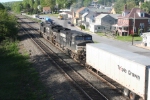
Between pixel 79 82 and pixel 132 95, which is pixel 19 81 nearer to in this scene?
pixel 79 82

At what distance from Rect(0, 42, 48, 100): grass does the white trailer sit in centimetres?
527

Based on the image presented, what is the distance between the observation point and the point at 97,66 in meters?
21.3

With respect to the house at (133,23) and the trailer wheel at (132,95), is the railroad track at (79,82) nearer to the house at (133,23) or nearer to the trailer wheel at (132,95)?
the trailer wheel at (132,95)

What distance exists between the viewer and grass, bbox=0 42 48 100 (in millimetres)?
18109

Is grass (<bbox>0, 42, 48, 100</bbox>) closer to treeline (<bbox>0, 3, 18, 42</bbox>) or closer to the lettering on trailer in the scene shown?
the lettering on trailer

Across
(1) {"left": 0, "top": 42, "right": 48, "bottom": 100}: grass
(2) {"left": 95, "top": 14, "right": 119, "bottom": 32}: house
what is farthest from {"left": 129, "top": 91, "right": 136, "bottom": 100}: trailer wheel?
(2) {"left": 95, "top": 14, "right": 119, "bottom": 32}: house

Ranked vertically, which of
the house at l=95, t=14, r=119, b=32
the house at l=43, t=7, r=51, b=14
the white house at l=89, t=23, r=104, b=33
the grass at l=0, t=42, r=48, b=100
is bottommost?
the grass at l=0, t=42, r=48, b=100

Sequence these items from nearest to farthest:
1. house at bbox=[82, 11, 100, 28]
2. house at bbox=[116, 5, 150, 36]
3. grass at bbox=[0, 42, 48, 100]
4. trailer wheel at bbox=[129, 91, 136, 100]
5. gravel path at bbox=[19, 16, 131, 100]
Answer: trailer wheel at bbox=[129, 91, 136, 100], gravel path at bbox=[19, 16, 131, 100], grass at bbox=[0, 42, 48, 100], house at bbox=[116, 5, 150, 36], house at bbox=[82, 11, 100, 28]

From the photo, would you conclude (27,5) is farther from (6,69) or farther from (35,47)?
(6,69)

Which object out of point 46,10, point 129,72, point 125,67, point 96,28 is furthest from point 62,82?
point 46,10

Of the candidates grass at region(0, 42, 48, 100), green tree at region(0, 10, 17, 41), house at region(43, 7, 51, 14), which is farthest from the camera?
house at region(43, 7, 51, 14)

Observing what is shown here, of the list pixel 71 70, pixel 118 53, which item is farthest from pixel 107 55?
pixel 71 70

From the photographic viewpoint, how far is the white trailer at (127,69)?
14.2 m

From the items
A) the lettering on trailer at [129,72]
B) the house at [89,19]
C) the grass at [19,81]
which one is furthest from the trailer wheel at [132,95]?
the house at [89,19]
